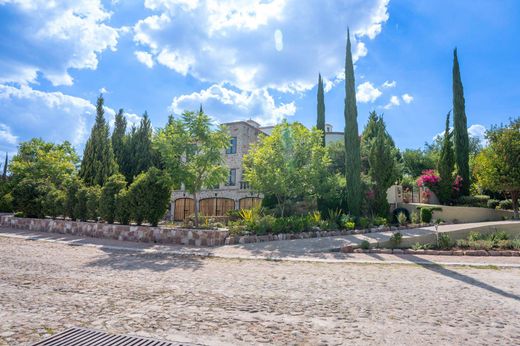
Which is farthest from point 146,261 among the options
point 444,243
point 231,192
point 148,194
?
point 231,192

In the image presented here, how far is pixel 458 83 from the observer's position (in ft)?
92.9

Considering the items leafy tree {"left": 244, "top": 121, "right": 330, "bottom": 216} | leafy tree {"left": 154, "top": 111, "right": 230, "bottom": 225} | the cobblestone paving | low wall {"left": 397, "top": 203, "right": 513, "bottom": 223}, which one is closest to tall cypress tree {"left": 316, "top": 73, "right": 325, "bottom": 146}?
low wall {"left": 397, "top": 203, "right": 513, "bottom": 223}

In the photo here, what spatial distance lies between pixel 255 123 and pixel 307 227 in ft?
78.7

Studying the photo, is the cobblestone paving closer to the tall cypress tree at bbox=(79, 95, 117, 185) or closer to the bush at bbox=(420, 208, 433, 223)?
the bush at bbox=(420, 208, 433, 223)

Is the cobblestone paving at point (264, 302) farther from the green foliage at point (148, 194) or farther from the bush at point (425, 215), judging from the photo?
the bush at point (425, 215)

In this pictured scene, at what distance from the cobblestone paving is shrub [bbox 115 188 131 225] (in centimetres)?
553

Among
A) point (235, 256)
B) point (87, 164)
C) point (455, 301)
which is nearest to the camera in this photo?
point (455, 301)

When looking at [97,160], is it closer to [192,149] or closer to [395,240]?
[192,149]

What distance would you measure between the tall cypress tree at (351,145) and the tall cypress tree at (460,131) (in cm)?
1134

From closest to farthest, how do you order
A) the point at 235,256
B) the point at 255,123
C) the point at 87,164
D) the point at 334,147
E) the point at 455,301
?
the point at 455,301 < the point at 235,256 < the point at 87,164 < the point at 334,147 < the point at 255,123

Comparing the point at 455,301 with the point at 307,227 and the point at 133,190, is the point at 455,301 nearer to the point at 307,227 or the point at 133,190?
the point at 307,227

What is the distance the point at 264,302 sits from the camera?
5.08 metres

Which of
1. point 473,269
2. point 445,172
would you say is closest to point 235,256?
point 473,269

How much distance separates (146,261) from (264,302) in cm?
538
